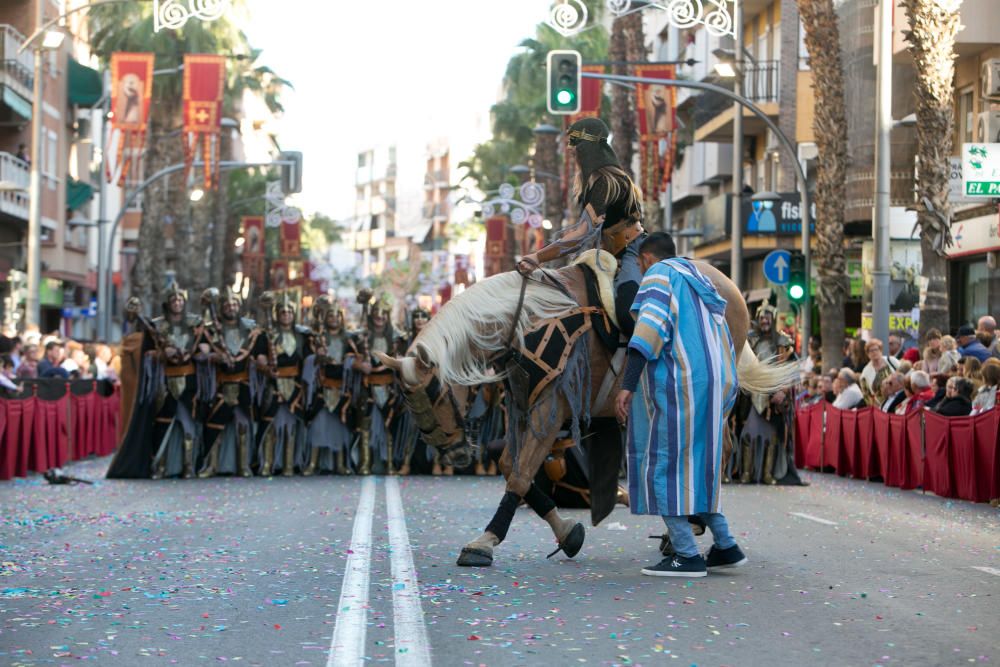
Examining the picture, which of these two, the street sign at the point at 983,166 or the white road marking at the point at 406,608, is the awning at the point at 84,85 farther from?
the white road marking at the point at 406,608

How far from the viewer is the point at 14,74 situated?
46781 millimetres

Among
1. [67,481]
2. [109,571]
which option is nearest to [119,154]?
[67,481]

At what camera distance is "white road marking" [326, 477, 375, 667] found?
693 cm

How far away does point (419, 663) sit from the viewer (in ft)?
22.2

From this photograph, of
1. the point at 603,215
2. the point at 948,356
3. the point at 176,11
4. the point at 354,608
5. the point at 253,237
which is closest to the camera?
the point at 354,608

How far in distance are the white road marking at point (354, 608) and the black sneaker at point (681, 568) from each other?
1.59 metres

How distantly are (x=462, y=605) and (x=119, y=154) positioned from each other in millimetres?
29758

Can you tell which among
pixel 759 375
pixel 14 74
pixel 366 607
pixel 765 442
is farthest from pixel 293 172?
pixel 366 607

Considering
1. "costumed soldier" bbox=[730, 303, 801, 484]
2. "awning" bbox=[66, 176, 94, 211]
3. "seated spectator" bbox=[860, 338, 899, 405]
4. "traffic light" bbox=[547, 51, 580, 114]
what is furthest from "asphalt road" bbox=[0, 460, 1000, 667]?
"awning" bbox=[66, 176, 94, 211]

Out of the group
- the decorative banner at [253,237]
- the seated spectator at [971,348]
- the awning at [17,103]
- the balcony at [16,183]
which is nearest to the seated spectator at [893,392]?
the seated spectator at [971,348]

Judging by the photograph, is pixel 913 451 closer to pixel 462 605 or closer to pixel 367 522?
pixel 367 522

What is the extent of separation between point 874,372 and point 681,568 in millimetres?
13492

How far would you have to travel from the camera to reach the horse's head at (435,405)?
10312 millimetres

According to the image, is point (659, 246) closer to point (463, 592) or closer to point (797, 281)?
point (463, 592)
